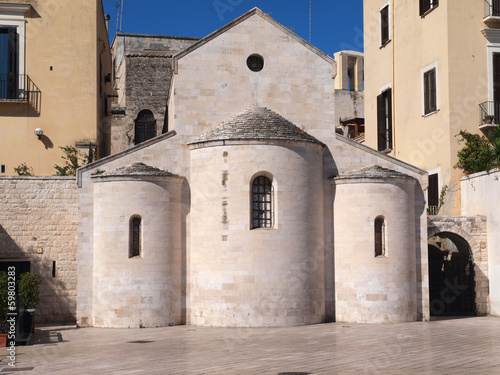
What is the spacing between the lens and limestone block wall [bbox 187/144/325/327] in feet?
71.8

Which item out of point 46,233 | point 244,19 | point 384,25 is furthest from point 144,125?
point 46,233

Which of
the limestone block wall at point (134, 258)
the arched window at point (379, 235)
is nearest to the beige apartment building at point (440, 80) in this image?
the arched window at point (379, 235)

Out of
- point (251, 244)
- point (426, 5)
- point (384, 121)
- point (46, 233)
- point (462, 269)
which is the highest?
point (426, 5)

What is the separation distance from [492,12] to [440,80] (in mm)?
3196

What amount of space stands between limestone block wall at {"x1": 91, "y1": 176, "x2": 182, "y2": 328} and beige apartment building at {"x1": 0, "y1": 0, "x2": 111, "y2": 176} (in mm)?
4561

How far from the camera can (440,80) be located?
27469mm

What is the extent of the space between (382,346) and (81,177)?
1091cm

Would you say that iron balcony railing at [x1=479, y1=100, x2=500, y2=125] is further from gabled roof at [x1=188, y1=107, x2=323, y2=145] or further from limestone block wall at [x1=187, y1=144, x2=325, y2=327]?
limestone block wall at [x1=187, y1=144, x2=325, y2=327]

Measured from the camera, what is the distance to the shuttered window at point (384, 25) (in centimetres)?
3209

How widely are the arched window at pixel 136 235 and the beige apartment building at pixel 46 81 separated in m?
5.18

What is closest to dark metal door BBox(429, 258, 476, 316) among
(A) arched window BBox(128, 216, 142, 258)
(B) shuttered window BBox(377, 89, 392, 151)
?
(B) shuttered window BBox(377, 89, 392, 151)

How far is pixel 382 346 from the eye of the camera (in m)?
17.2

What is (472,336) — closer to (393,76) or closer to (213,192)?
(213,192)

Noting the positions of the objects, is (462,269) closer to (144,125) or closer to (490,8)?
(490,8)
